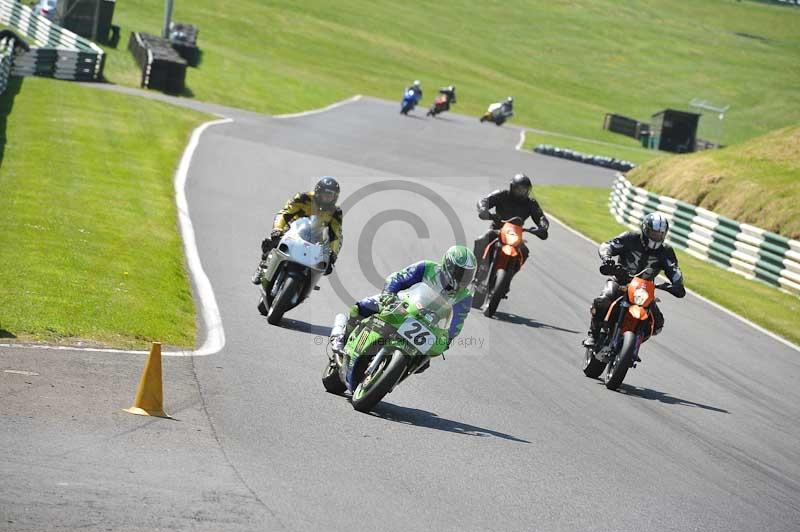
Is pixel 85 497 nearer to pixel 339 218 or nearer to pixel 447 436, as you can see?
pixel 447 436

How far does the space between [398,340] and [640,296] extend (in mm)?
4357

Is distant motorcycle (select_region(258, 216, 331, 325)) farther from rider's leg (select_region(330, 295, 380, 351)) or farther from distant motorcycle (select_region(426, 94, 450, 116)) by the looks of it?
distant motorcycle (select_region(426, 94, 450, 116))

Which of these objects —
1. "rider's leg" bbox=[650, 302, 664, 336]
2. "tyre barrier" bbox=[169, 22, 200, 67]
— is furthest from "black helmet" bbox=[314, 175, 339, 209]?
"tyre barrier" bbox=[169, 22, 200, 67]

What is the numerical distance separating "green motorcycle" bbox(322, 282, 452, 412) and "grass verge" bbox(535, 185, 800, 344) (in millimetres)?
10767

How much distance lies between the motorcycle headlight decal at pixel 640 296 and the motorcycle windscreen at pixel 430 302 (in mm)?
3924

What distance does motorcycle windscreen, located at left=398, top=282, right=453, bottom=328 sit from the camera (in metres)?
9.90

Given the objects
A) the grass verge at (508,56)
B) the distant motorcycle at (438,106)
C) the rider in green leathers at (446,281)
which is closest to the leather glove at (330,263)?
the rider in green leathers at (446,281)

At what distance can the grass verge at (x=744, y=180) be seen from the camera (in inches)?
1176

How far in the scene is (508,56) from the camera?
332ft

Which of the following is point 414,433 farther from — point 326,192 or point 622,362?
point 326,192

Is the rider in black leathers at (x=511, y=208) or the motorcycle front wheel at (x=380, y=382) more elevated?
the rider in black leathers at (x=511, y=208)

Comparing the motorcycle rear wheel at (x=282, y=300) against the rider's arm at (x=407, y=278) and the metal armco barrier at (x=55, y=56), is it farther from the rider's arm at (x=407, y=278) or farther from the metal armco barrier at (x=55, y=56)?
the metal armco barrier at (x=55, y=56)

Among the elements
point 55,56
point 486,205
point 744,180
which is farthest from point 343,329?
point 55,56

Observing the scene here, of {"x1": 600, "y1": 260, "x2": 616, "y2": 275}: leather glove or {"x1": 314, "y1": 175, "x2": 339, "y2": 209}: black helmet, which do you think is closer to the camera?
{"x1": 314, "y1": 175, "x2": 339, "y2": 209}: black helmet
